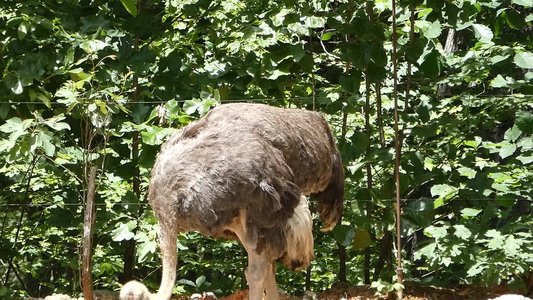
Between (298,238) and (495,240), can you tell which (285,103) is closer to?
(495,240)

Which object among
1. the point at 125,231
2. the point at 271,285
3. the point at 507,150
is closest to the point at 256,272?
the point at 271,285

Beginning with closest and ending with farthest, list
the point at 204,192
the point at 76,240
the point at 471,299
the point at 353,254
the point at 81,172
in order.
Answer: the point at 204,192, the point at 471,299, the point at 81,172, the point at 76,240, the point at 353,254

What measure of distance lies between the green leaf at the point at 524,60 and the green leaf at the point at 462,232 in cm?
98

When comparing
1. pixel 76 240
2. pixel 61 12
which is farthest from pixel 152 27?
pixel 76 240

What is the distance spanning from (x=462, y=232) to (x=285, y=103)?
1.40 m

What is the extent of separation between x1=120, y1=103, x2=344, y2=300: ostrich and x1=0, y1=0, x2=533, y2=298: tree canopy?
930 millimetres

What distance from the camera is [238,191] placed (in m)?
3.69

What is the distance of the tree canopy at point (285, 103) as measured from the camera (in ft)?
16.4

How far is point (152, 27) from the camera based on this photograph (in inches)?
221

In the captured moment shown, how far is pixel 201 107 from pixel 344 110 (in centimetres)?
115

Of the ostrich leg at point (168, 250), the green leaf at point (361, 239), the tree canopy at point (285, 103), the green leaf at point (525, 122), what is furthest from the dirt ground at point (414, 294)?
the ostrich leg at point (168, 250)

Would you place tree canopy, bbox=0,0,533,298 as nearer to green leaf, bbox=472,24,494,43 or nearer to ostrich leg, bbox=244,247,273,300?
green leaf, bbox=472,24,494,43

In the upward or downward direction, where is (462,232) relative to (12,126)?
downward

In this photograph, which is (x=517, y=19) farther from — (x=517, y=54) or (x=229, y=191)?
(x=229, y=191)
